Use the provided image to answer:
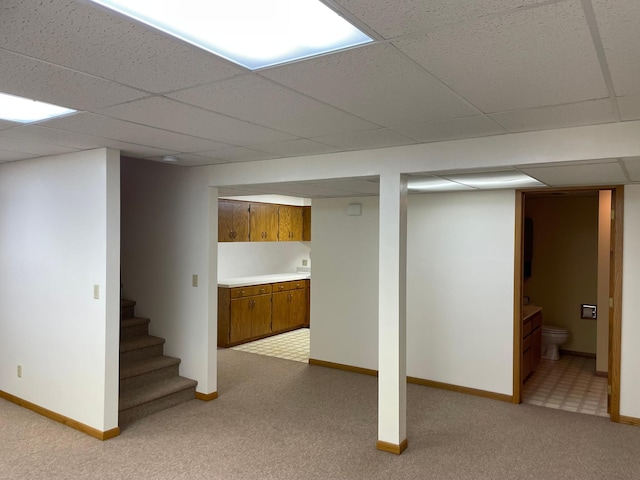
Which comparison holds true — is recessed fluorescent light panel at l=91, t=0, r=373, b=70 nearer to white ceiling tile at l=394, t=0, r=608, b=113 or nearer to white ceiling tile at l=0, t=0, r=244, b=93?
white ceiling tile at l=0, t=0, r=244, b=93

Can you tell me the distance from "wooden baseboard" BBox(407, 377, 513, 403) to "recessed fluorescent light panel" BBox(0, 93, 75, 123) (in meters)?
4.09

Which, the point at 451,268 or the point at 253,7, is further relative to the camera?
the point at 451,268

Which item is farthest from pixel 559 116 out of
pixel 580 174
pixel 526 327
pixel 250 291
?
pixel 250 291

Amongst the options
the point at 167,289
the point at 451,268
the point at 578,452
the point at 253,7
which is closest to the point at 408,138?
the point at 253,7

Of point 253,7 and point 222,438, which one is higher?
point 253,7

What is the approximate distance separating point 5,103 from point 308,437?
295 centimetres

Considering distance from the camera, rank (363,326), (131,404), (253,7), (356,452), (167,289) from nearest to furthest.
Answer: (253,7) → (356,452) → (131,404) → (167,289) → (363,326)

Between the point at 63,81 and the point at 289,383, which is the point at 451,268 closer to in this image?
the point at 289,383

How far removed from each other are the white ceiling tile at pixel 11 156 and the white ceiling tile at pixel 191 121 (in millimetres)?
1805

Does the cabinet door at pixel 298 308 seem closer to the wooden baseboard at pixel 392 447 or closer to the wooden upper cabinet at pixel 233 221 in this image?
the wooden upper cabinet at pixel 233 221

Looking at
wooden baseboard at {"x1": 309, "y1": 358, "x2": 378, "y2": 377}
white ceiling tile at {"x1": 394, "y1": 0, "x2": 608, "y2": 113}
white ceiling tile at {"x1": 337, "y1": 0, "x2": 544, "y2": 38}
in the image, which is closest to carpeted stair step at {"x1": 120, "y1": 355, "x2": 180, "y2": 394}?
wooden baseboard at {"x1": 309, "y1": 358, "x2": 378, "y2": 377}

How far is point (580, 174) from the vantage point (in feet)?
11.4

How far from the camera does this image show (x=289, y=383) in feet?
16.9

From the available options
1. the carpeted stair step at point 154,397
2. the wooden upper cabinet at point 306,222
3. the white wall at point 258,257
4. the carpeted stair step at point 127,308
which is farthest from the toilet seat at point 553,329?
the carpeted stair step at point 127,308
